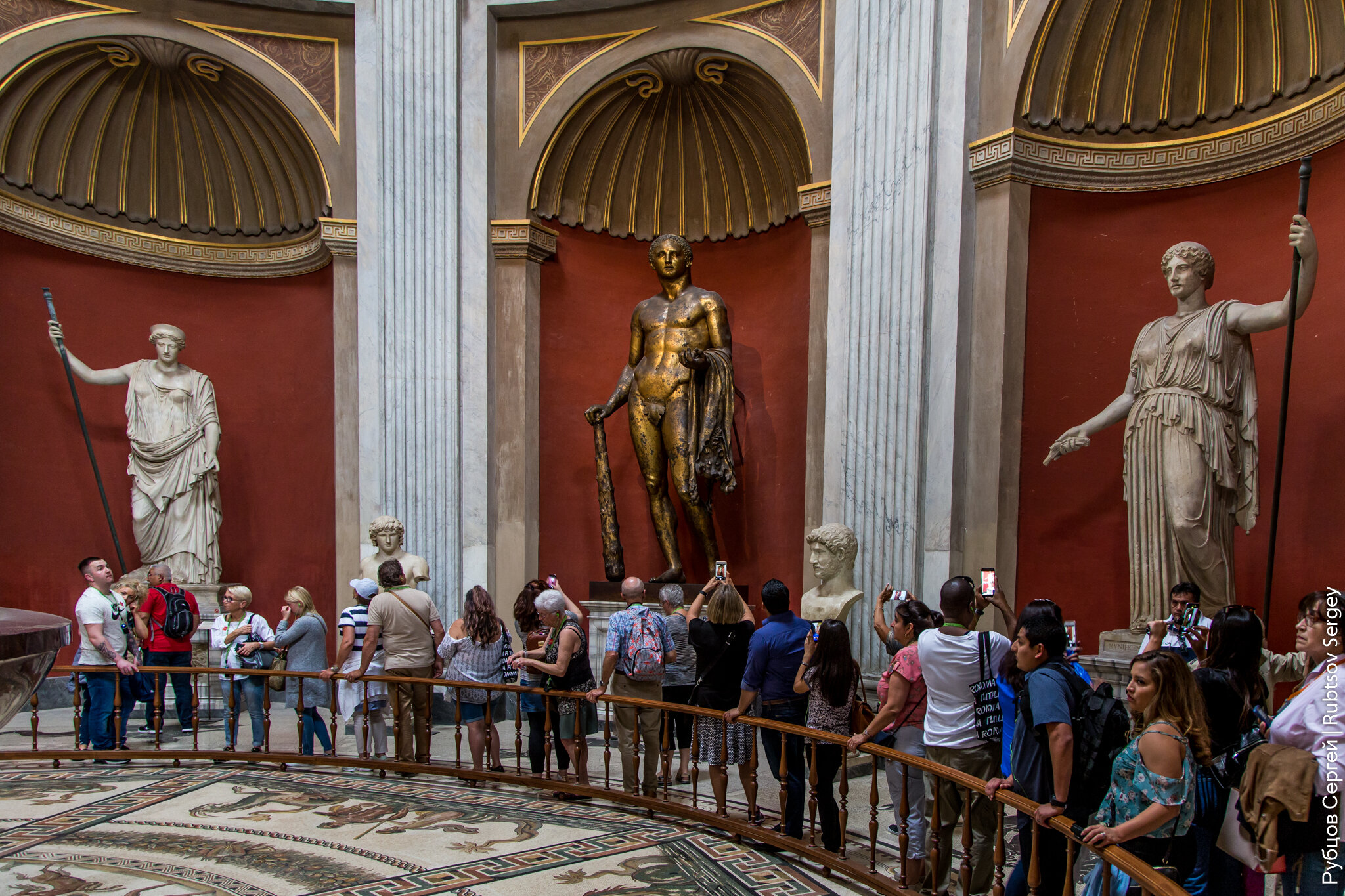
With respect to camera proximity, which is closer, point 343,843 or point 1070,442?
point 343,843

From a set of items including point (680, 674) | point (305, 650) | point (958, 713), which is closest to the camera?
point (958, 713)

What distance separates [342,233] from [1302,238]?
756 centimetres

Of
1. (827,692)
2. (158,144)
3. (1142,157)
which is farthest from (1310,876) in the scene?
(158,144)

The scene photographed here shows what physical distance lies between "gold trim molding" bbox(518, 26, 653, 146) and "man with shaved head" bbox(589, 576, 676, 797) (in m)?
5.33

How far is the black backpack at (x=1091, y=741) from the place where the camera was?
3371mm

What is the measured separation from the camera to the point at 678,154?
33.4 ft

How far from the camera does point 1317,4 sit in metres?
6.96

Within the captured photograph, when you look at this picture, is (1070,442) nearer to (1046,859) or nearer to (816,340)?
(816,340)

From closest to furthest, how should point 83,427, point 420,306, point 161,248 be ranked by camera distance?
point 420,306 < point 83,427 < point 161,248

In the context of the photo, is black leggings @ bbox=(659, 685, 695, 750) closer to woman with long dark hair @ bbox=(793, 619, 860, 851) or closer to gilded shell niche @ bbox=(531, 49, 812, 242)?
woman with long dark hair @ bbox=(793, 619, 860, 851)

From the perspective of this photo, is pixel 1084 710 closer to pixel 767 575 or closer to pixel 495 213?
pixel 767 575

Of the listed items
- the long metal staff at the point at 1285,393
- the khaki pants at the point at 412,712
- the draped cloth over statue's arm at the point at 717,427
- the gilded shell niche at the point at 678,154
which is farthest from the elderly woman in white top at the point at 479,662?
the gilded shell niche at the point at 678,154

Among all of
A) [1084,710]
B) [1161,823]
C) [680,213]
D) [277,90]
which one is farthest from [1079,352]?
[277,90]

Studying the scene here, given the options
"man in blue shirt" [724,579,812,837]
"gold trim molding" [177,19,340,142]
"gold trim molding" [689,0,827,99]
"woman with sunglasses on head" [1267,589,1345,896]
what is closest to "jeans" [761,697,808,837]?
"man in blue shirt" [724,579,812,837]
